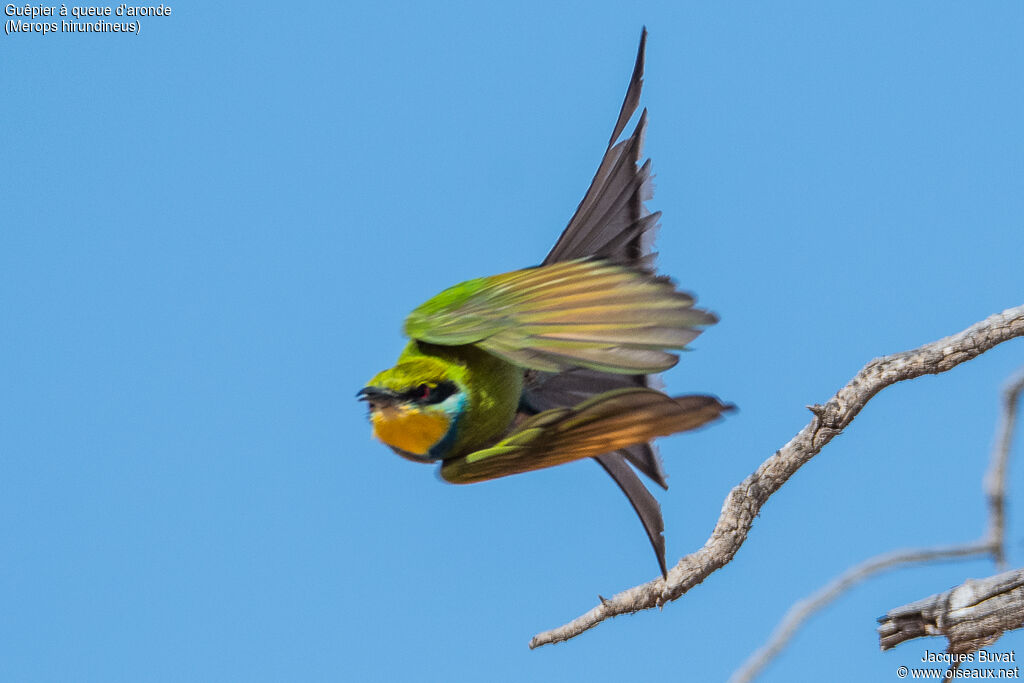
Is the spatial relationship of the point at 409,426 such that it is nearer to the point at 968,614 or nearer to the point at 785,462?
the point at 785,462

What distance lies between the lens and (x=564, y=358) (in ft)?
3.53

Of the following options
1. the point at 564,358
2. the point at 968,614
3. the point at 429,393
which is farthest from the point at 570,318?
the point at 968,614

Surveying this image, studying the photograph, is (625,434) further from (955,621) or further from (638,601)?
(955,621)

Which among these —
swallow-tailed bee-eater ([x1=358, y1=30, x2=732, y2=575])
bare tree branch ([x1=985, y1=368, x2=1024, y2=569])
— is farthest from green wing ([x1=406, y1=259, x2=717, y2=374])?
bare tree branch ([x1=985, y1=368, x2=1024, y2=569])

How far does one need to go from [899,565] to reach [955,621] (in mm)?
136

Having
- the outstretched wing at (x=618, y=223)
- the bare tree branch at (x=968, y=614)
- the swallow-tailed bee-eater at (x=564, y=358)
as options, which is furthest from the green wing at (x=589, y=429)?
the bare tree branch at (x=968, y=614)

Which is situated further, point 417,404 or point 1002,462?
point 1002,462

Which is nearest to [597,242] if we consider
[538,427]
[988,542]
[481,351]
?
[481,351]

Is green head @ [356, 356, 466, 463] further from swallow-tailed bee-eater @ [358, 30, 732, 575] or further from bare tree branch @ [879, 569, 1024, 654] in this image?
bare tree branch @ [879, 569, 1024, 654]

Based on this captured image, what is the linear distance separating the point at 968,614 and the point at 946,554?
18 centimetres

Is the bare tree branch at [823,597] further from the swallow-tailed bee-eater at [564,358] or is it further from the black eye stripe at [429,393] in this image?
the black eye stripe at [429,393]

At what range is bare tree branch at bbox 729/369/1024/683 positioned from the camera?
1.48 m

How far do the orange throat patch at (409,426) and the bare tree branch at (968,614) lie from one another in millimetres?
684

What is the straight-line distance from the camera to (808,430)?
150 centimetres
